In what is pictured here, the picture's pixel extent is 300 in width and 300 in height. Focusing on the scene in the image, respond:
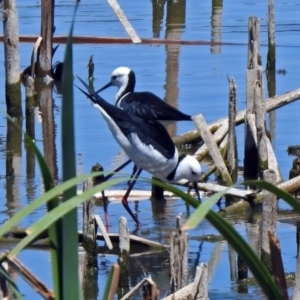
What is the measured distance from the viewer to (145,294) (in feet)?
10.7

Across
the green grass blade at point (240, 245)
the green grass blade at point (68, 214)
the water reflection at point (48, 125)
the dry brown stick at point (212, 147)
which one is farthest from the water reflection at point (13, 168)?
the green grass blade at point (240, 245)

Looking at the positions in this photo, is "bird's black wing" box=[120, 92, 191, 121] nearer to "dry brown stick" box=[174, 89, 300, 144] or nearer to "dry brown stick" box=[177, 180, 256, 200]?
"dry brown stick" box=[177, 180, 256, 200]

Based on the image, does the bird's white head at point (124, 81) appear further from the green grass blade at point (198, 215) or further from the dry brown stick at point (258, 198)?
the green grass blade at point (198, 215)

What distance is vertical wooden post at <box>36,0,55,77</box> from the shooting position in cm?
1210

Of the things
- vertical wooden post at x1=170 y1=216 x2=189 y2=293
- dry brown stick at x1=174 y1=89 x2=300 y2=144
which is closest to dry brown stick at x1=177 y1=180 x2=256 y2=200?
dry brown stick at x1=174 y1=89 x2=300 y2=144

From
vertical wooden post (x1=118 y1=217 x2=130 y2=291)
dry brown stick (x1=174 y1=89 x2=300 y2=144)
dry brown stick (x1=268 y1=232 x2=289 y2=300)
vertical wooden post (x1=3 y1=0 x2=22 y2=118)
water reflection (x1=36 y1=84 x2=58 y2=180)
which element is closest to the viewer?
dry brown stick (x1=268 y1=232 x2=289 y2=300)

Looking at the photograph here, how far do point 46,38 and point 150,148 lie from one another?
5224 mm

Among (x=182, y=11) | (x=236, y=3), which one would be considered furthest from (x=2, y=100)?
(x=236, y=3)

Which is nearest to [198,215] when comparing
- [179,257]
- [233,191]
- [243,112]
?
[179,257]

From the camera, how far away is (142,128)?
7449 millimetres

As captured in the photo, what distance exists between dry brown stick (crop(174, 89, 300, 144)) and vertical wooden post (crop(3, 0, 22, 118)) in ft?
7.47

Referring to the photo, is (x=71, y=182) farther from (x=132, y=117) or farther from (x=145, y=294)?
(x=132, y=117)

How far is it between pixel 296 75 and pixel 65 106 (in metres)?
11.2

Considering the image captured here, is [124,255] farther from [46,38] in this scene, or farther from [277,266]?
[46,38]
